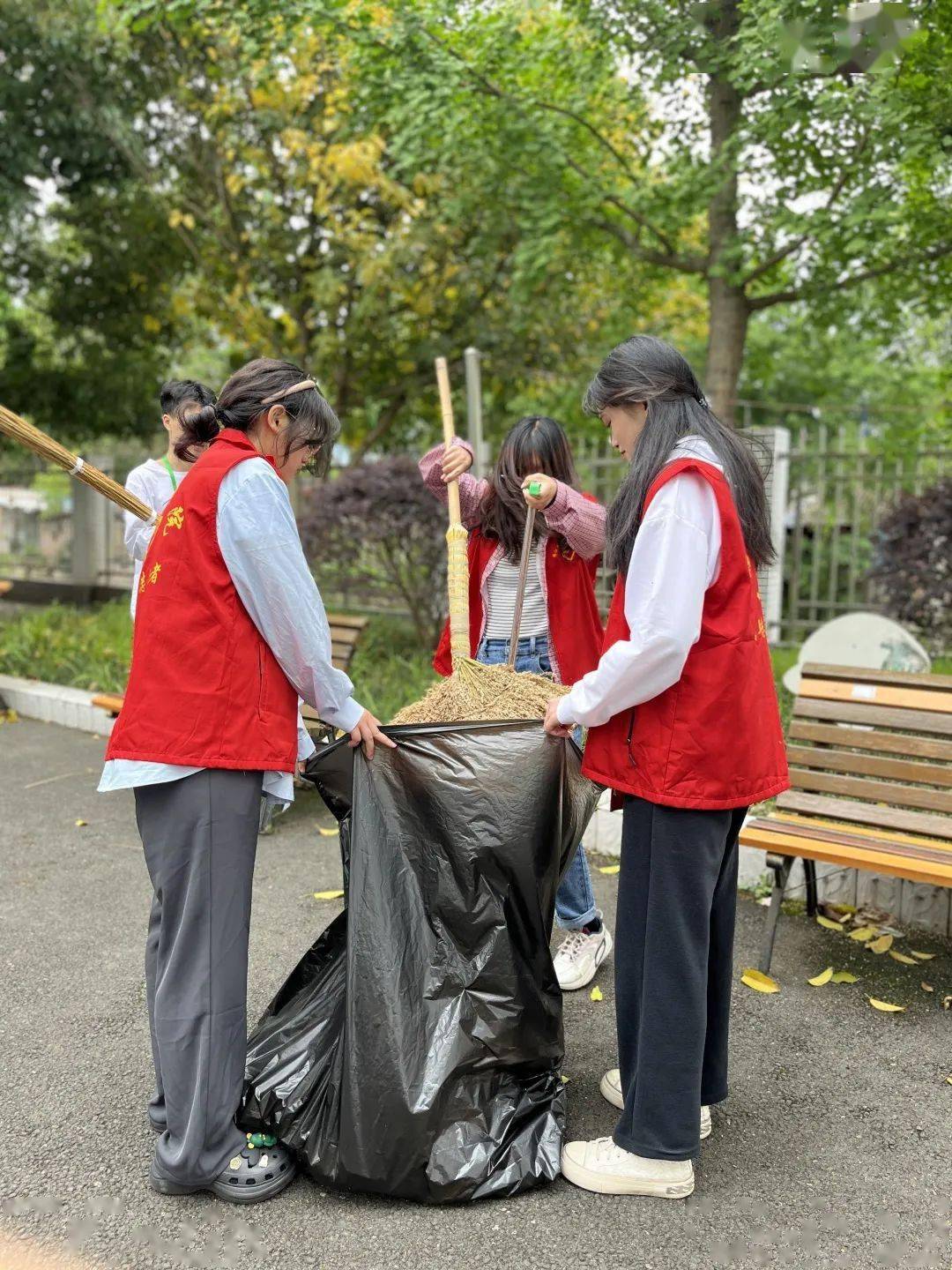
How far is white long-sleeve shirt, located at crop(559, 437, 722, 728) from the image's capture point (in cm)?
202

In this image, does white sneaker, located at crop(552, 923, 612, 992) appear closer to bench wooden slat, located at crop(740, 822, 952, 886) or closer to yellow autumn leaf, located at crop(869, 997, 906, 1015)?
bench wooden slat, located at crop(740, 822, 952, 886)

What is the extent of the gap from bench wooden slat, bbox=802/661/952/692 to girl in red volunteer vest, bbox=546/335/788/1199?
162cm

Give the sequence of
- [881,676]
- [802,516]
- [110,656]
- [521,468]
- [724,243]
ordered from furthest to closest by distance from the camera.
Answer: [802,516] → [110,656] → [724,243] → [881,676] → [521,468]

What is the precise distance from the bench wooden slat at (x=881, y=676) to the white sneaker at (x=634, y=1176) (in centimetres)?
197

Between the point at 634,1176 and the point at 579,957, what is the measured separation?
3.28 ft

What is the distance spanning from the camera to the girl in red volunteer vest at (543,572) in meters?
3.02

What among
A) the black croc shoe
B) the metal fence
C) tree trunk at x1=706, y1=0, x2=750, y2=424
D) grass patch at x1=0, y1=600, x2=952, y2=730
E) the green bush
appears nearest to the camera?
the black croc shoe

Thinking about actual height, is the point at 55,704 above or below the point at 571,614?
below

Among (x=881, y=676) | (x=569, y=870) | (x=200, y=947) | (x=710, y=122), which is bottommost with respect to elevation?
(x=569, y=870)

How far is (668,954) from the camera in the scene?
218 cm

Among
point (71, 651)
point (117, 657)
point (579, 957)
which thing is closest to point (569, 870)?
point (579, 957)

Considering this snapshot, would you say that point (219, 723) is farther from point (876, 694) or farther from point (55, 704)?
point (55, 704)


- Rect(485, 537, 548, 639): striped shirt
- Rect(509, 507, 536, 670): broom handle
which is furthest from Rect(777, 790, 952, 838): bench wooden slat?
Rect(509, 507, 536, 670): broom handle

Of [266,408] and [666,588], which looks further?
[266,408]
